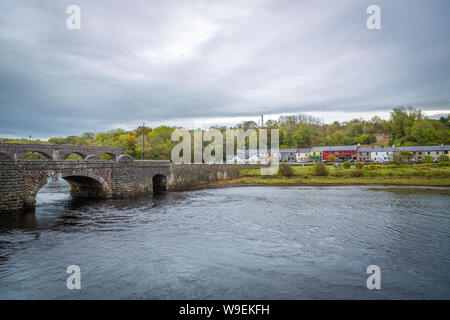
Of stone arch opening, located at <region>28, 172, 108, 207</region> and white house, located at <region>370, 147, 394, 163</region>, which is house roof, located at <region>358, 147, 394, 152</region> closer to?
white house, located at <region>370, 147, 394, 163</region>

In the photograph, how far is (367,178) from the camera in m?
48.2

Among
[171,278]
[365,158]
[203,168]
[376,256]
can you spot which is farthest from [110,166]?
[365,158]

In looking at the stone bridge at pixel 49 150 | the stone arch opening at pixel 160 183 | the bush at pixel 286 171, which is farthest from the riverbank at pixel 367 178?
the stone bridge at pixel 49 150

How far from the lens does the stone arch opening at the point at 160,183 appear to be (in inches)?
1547

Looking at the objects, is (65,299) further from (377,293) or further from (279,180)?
(279,180)

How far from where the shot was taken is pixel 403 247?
48.3ft

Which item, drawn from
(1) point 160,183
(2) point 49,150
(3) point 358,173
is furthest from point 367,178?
(2) point 49,150

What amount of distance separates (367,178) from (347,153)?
4511cm

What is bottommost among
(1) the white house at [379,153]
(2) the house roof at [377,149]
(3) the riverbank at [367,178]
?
(3) the riverbank at [367,178]

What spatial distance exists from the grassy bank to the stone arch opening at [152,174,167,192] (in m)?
11.8

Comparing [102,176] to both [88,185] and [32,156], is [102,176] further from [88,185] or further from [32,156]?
[32,156]

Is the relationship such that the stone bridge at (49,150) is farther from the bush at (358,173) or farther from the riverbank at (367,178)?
the bush at (358,173)

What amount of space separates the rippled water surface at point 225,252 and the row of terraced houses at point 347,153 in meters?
58.5
